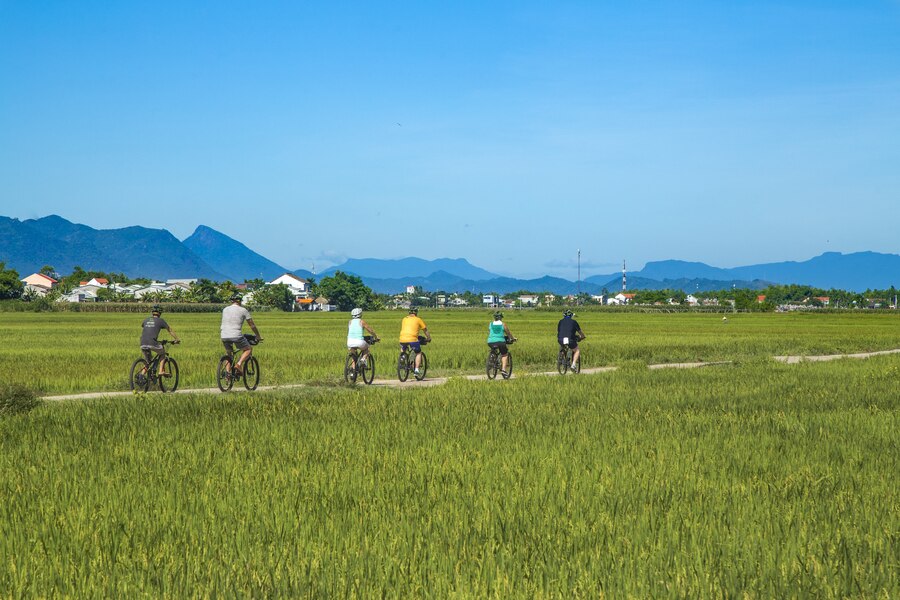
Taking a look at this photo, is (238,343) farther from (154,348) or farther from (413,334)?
(413,334)

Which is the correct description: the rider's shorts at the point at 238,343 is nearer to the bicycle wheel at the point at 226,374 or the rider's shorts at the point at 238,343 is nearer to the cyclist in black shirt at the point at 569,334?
the bicycle wheel at the point at 226,374

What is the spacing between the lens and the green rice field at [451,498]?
6.14 metres

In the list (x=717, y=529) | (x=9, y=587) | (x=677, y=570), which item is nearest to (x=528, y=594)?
(x=677, y=570)

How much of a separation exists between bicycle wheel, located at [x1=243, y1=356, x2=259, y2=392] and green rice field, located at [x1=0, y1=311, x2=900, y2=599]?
10.5ft

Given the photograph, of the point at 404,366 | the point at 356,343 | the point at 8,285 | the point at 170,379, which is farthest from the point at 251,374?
the point at 8,285

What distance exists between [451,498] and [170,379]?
14.1 meters

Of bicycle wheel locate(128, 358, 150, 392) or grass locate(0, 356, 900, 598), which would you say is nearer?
grass locate(0, 356, 900, 598)

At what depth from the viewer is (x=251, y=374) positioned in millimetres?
21156

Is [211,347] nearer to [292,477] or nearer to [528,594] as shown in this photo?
Answer: [292,477]

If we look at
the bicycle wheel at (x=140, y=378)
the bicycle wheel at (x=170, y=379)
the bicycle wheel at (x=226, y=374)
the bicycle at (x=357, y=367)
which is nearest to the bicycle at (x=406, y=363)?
the bicycle at (x=357, y=367)

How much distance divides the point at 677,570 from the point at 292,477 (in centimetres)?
462

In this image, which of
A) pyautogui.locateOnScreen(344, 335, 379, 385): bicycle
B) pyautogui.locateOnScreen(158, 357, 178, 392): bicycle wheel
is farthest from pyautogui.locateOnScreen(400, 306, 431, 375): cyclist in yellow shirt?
pyautogui.locateOnScreen(158, 357, 178, 392): bicycle wheel

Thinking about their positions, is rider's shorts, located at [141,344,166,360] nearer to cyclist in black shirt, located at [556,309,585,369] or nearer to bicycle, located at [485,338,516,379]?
bicycle, located at [485,338,516,379]

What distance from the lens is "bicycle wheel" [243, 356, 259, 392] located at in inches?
827
